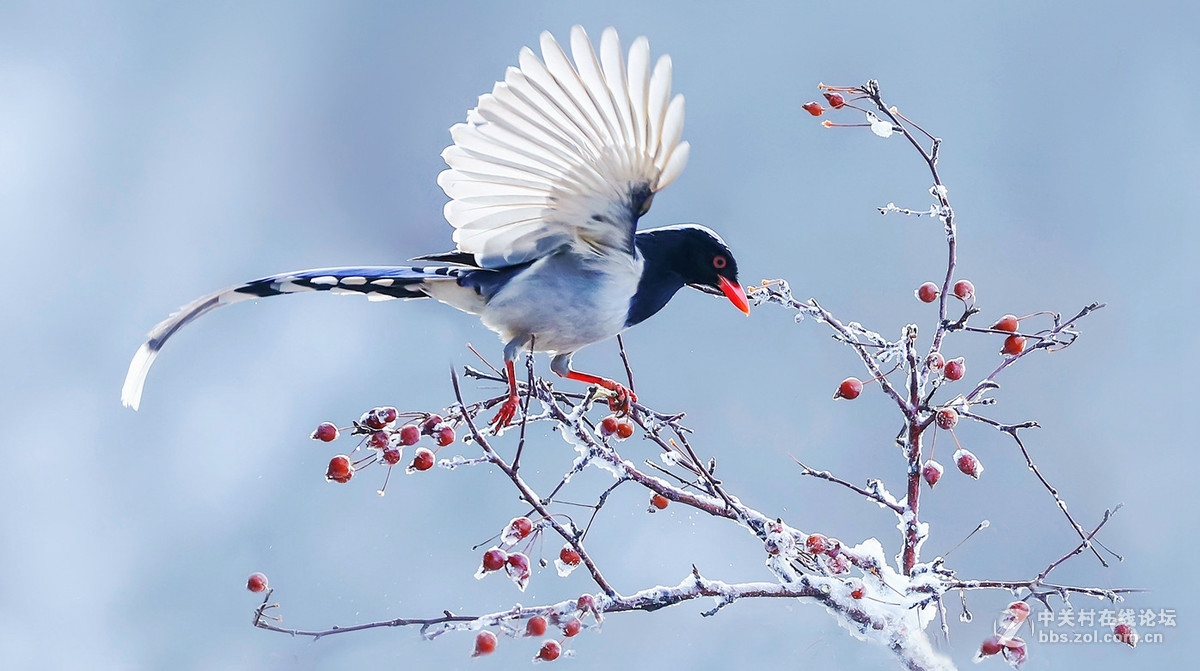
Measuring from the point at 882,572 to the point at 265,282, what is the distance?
2.57ft

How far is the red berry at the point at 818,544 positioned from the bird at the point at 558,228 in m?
0.28

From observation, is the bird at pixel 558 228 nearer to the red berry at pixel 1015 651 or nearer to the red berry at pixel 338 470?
the red berry at pixel 338 470

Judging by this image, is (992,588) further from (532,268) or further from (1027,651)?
(532,268)

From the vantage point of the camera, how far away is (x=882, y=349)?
3.26 feet

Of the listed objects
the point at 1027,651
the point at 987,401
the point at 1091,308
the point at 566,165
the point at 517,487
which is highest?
the point at 566,165

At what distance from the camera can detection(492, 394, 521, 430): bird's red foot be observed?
110 centimetres

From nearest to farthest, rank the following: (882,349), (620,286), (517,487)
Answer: (517,487), (882,349), (620,286)

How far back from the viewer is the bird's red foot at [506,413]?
1.10m

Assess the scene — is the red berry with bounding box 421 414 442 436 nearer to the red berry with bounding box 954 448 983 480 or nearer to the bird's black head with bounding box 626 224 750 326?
the bird's black head with bounding box 626 224 750 326

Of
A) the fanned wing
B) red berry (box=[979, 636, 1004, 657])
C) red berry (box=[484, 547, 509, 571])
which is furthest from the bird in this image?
red berry (box=[979, 636, 1004, 657])

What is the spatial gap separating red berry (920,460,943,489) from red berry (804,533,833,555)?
5.6 inches

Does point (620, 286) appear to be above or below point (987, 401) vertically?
above

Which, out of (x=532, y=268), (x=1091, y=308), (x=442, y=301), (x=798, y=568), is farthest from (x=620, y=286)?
(x=1091, y=308)

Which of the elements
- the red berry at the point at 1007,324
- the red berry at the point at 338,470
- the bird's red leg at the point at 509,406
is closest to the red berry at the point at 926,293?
the red berry at the point at 1007,324
